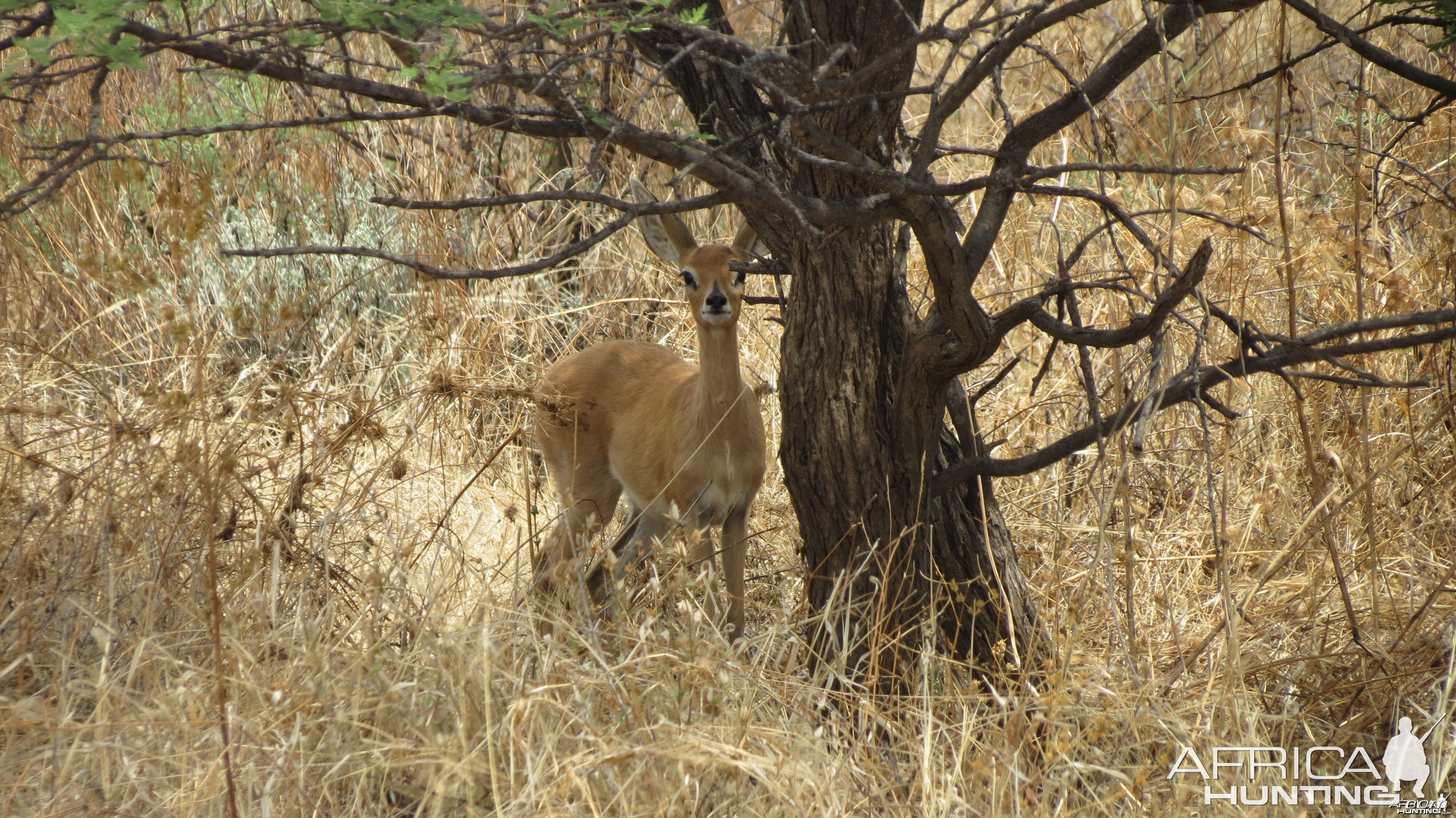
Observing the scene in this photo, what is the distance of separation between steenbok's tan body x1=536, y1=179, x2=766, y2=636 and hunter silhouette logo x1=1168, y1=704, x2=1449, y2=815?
1673 millimetres

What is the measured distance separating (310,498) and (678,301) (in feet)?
8.37

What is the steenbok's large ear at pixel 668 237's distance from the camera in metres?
4.66

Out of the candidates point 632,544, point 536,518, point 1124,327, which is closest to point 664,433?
point 632,544

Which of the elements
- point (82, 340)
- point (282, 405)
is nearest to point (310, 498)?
point (282, 405)

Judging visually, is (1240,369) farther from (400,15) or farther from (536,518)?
(536,518)

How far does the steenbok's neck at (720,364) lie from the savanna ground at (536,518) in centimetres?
27

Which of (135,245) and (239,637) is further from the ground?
(135,245)

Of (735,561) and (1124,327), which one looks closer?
(1124,327)

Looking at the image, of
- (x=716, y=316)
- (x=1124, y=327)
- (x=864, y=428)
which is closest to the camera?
(x=1124, y=327)

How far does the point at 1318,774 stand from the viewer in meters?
3.34

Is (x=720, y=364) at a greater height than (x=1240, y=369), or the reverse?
(x=720, y=364)

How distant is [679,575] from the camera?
3.18 meters

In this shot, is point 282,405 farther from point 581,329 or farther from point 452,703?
point 581,329

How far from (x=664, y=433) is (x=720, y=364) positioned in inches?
21.2
